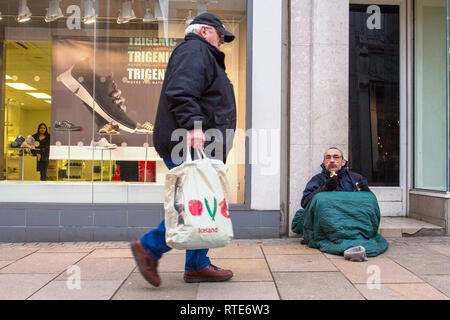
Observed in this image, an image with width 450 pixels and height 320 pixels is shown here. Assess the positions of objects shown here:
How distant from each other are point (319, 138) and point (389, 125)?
172 centimetres

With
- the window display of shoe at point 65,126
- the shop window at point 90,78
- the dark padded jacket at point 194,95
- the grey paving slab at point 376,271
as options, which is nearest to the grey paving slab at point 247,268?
the grey paving slab at point 376,271

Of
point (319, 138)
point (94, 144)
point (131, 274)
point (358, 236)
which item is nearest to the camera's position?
point (131, 274)

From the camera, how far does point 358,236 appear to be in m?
4.56

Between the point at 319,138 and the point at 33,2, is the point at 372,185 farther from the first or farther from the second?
the point at 33,2

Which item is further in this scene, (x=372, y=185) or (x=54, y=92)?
(x=372, y=185)

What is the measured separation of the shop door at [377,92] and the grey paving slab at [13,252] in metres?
4.67

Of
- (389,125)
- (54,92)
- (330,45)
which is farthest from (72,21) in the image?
(389,125)

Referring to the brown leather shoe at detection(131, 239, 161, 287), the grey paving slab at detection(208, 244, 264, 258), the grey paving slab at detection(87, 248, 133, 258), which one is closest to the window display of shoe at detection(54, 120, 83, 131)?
the grey paving slab at detection(87, 248, 133, 258)

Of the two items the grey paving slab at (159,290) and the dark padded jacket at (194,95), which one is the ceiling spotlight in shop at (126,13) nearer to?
the dark padded jacket at (194,95)

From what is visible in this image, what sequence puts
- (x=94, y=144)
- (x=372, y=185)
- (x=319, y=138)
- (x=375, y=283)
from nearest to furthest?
(x=375, y=283) < (x=319, y=138) < (x=94, y=144) < (x=372, y=185)

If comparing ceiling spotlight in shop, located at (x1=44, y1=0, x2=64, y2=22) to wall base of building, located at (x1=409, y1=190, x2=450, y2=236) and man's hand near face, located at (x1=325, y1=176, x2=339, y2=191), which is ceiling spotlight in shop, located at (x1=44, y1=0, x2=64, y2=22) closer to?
man's hand near face, located at (x1=325, y1=176, x2=339, y2=191)

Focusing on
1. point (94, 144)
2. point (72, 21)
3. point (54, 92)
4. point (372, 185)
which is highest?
point (72, 21)

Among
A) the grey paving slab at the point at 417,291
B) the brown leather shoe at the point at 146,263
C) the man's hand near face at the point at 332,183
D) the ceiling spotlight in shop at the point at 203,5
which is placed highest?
the ceiling spotlight in shop at the point at 203,5

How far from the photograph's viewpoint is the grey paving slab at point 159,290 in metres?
3.22
